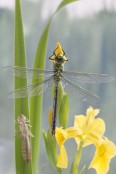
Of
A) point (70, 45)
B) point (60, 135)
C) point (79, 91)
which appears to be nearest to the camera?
point (60, 135)

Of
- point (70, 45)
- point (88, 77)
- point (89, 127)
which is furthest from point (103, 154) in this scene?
point (70, 45)

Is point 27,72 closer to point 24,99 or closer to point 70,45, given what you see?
point 24,99

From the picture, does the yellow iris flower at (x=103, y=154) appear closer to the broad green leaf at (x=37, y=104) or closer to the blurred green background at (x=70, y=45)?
the broad green leaf at (x=37, y=104)

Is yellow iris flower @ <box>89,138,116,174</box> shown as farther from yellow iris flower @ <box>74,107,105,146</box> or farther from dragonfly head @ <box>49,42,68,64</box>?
dragonfly head @ <box>49,42,68,64</box>

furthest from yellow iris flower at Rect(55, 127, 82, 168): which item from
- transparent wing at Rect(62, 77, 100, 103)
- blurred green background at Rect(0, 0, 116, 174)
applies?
blurred green background at Rect(0, 0, 116, 174)

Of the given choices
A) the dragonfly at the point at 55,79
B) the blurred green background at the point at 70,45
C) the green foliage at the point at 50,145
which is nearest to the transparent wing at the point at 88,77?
the dragonfly at the point at 55,79

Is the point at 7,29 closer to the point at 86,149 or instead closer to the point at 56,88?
the point at 86,149
